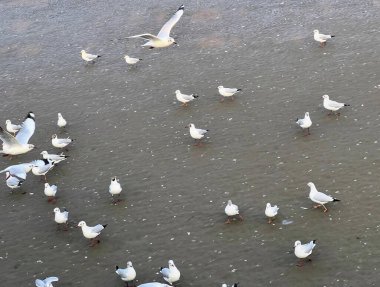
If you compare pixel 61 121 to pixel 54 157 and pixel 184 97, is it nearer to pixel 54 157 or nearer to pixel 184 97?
pixel 54 157

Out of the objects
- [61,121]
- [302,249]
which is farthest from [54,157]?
[302,249]

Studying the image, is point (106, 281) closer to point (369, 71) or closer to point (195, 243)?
point (195, 243)

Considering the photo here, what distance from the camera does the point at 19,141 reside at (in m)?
17.1

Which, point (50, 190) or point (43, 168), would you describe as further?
point (43, 168)

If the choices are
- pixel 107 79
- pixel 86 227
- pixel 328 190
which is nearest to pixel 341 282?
pixel 328 190

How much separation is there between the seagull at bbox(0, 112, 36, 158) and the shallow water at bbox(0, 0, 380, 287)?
111 cm

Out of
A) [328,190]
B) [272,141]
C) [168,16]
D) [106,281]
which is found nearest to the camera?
[106,281]

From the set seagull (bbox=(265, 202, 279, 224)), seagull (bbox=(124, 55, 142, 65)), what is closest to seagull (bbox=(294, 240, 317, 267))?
seagull (bbox=(265, 202, 279, 224))

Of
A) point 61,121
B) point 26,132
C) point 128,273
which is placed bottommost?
point 61,121

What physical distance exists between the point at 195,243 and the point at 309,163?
13.2 feet

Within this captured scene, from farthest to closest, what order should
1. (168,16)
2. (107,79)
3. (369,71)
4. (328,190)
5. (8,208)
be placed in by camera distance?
(168,16), (107,79), (369,71), (8,208), (328,190)

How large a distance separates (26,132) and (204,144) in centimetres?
479

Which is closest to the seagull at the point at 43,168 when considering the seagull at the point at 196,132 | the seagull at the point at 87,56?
the seagull at the point at 196,132

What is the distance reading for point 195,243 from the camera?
14609 millimetres
